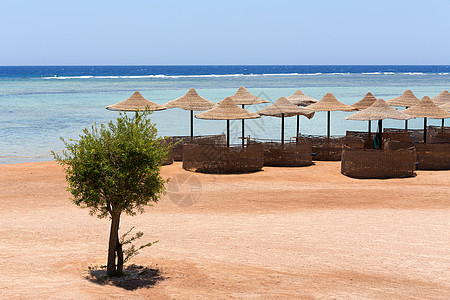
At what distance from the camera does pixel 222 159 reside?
16641 millimetres

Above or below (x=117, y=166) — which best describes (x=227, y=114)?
above

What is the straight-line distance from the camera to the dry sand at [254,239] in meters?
7.47

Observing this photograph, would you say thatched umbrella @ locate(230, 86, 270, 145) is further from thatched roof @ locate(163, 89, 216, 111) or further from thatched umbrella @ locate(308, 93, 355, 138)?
thatched umbrella @ locate(308, 93, 355, 138)

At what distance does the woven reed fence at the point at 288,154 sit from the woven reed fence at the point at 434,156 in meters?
3.53

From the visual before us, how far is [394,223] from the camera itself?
1105 centimetres

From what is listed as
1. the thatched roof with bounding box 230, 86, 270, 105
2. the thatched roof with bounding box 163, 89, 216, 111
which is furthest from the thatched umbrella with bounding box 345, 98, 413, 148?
the thatched roof with bounding box 163, 89, 216, 111

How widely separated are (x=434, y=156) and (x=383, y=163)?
2404mm

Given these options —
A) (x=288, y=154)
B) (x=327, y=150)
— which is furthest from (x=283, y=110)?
(x=327, y=150)

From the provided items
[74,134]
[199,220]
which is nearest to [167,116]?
[74,134]

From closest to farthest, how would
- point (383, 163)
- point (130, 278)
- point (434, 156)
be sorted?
1. point (130, 278)
2. point (383, 163)
3. point (434, 156)

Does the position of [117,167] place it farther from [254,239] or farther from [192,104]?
[192,104]

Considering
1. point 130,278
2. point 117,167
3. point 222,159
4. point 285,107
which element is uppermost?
point 285,107

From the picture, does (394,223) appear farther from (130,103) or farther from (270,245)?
(130,103)

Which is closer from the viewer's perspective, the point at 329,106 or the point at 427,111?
the point at 427,111
